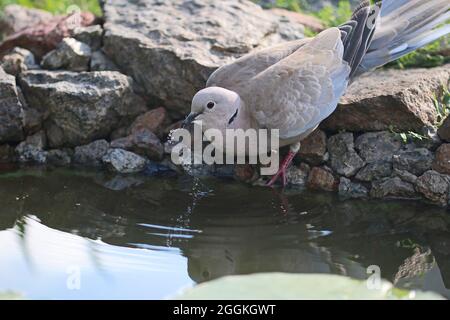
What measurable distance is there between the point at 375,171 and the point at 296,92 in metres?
0.82

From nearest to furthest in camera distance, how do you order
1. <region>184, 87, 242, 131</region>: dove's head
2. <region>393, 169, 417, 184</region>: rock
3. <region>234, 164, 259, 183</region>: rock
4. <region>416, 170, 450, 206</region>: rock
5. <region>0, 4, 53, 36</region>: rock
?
<region>184, 87, 242, 131</region>: dove's head, <region>416, 170, 450, 206</region>: rock, <region>393, 169, 417, 184</region>: rock, <region>234, 164, 259, 183</region>: rock, <region>0, 4, 53, 36</region>: rock

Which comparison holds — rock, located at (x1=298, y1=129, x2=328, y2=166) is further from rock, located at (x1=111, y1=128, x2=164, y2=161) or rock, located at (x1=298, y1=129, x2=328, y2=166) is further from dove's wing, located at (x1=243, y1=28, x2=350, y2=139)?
rock, located at (x1=111, y1=128, x2=164, y2=161)

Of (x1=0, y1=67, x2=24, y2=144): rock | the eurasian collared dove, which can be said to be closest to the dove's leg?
the eurasian collared dove

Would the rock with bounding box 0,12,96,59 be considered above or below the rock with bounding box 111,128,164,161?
above

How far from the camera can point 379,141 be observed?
522 centimetres

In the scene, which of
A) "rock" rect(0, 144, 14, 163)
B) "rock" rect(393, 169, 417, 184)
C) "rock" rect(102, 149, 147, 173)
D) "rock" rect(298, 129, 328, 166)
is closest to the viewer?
"rock" rect(393, 169, 417, 184)

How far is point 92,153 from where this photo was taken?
571 centimetres

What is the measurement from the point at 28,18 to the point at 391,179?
386 centimetres

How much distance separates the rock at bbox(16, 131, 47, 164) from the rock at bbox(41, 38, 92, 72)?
0.61 meters

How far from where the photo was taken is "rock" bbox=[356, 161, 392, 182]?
514 cm

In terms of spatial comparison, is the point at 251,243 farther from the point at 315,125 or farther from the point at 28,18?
the point at 28,18

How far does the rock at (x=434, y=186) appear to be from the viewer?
16.1 ft

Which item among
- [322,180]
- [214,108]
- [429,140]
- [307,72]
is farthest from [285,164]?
[429,140]

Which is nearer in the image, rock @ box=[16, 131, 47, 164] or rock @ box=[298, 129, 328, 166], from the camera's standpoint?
rock @ box=[298, 129, 328, 166]
